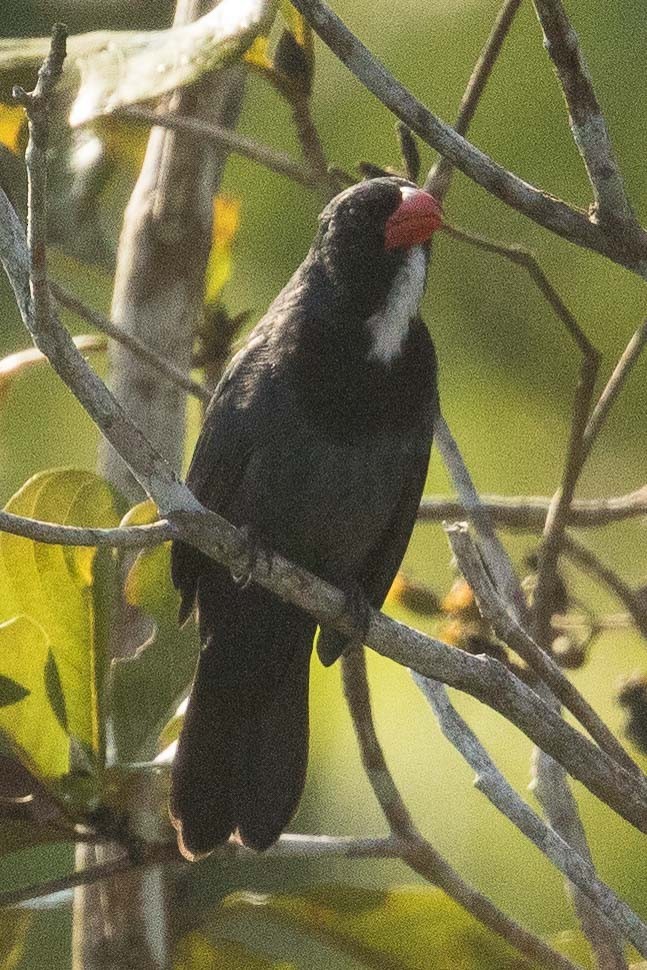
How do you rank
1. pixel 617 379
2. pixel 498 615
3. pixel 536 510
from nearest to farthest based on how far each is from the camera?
1. pixel 498 615
2. pixel 617 379
3. pixel 536 510

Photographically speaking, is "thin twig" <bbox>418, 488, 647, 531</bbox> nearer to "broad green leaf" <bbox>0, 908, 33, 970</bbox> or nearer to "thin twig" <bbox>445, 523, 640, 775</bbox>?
"thin twig" <bbox>445, 523, 640, 775</bbox>

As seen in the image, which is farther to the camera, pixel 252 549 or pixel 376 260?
pixel 376 260

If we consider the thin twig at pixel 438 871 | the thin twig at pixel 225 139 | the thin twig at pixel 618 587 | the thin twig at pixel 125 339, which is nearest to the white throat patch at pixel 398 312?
the thin twig at pixel 225 139

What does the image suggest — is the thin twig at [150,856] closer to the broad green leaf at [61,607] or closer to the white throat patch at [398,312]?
the broad green leaf at [61,607]

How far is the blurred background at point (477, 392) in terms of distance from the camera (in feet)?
14.4

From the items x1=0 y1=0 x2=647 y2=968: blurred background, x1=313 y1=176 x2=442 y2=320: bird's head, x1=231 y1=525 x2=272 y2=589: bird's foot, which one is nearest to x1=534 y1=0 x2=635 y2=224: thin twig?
x1=231 y1=525 x2=272 y2=589: bird's foot

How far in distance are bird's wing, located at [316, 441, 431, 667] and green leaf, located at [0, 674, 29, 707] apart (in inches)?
32.2

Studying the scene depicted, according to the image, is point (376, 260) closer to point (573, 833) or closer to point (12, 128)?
point (12, 128)

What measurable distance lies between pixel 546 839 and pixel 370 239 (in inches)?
55.3

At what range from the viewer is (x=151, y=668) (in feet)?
8.84

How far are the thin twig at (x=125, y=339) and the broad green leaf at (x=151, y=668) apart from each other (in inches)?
12.0

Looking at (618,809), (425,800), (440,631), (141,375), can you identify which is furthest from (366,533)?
(425,800)

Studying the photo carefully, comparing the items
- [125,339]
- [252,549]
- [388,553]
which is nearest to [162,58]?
[125,339]

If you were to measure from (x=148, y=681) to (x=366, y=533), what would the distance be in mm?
655
